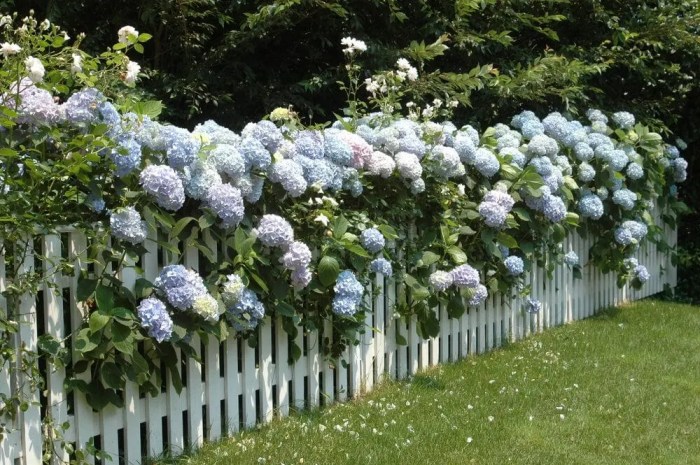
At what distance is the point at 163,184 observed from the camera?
3.17 meters

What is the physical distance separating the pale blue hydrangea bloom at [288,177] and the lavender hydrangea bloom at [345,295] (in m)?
0.54

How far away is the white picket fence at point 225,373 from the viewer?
3066 millimetres

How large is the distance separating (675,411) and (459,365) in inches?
54.4

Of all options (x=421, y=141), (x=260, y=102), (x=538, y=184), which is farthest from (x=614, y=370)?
(x=260, y=102)

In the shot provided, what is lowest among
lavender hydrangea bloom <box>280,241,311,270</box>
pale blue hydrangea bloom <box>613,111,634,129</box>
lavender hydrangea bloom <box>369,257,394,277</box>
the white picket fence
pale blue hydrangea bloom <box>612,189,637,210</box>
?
the white picket fence

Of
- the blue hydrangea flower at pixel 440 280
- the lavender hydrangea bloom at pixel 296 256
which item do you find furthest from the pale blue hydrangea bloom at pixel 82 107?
the blue hydrangea flower at pixel 440 280

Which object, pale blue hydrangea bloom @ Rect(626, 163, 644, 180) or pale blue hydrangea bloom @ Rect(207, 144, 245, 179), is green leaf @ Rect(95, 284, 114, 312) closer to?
pale blue hydrangea bloom @ Rect(207, 144, 245, 179)

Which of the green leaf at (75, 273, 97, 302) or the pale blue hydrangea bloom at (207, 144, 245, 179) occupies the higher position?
the pale blue hydrangea bloom at (207, 144, 245, 179)

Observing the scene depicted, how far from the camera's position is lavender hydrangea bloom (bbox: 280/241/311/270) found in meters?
3.76

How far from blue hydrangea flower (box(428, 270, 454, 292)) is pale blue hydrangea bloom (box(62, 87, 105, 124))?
2431mm

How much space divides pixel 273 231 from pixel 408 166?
1.17 m

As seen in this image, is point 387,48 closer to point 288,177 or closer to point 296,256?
point 288,177

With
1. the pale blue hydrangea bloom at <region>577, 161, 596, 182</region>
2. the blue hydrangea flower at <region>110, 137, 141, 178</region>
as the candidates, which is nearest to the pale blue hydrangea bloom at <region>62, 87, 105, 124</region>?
the blue hydrangea flower at <region>110, 137, 141, 178</region>

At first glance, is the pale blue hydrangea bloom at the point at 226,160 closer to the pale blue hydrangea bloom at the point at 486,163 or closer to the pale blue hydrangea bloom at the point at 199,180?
the pale blue hydrangea bloom at the point at 199,180
